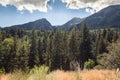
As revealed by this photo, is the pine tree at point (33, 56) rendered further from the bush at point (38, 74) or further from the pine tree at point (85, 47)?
the bush at point (38, 74)

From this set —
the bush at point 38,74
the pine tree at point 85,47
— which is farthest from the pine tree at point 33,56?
the bush at point 38,74

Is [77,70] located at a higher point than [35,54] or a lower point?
higher

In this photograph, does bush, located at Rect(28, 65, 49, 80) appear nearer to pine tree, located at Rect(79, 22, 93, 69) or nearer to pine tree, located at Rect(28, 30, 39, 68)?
pine tree, located at Rect(79, 22, 93, 69)

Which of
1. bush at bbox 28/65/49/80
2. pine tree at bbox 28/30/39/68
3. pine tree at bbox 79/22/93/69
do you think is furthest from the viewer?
pine tree at bbox 28/30/39/68

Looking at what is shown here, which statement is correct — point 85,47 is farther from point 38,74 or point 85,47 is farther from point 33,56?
point 38,74

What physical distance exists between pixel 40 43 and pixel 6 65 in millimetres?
26403

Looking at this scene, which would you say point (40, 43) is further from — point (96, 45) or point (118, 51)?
point (118, 51)

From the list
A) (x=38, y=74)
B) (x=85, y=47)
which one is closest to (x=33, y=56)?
(x=85, y=47)

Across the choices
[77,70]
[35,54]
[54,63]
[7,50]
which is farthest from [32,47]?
[77,70]

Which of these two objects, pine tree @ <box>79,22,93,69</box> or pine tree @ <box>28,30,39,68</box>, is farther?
pine tree @ <box>28,30,39,68</box>

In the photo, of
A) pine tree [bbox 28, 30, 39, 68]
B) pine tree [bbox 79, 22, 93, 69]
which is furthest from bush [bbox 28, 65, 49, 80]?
pine tree [bbox 28, 30, 39, 68]

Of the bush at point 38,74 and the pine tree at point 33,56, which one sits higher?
the bush at point 38,74

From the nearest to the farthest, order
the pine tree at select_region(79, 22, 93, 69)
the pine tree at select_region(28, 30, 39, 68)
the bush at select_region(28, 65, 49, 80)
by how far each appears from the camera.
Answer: the bush at select_region(28, 65, 49, 80) → the pine tree at select_region(79, 22, 93, 69) → the pine tree at select_region(28, 30, 39, 68)

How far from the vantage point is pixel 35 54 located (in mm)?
62531
